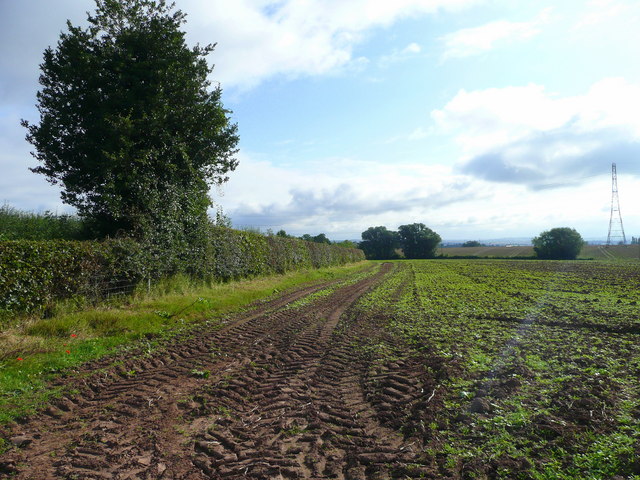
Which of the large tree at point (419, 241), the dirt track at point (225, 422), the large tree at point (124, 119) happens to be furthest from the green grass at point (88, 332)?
the large tree at point (419, 241)

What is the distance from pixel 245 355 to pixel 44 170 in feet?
46.0

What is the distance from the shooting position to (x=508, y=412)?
14.1 ft

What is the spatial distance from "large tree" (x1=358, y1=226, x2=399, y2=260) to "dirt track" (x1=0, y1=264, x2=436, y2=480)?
361 ft

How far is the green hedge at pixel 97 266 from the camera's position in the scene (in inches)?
323

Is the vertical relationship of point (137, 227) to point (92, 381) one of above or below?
above

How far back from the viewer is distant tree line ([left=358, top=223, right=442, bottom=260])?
4400 inches

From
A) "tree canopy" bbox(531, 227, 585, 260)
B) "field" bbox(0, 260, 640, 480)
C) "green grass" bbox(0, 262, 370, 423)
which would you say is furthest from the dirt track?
"tree canopy" bbox(531, 227, 585, 260)

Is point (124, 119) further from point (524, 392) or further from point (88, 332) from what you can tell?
point (524, 392)

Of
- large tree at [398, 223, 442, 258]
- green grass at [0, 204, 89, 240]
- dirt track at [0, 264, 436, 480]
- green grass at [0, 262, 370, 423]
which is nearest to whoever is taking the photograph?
dirt track at [0, 264, 436, 480]

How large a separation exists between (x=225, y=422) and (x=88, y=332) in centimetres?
615

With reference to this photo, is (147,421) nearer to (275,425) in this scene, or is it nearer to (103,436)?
(103,436)

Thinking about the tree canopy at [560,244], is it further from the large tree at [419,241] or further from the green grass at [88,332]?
the green grass at [88,332]

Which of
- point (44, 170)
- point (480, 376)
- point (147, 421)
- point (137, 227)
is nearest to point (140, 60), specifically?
point (44, 170)

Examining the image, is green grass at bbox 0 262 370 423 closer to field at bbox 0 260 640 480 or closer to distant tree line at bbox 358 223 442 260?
field at bbox 0 260 640 480
